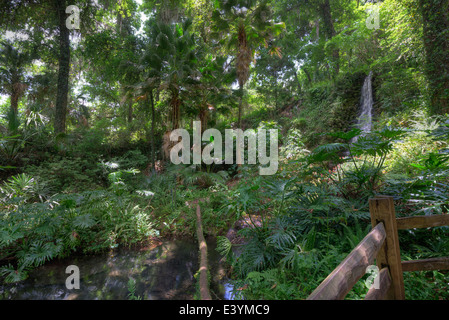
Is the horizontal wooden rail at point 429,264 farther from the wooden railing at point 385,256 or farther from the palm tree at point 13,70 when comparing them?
the palm tree at point 13,70

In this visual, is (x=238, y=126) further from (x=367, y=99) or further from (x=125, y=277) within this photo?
(x=125, y=277)

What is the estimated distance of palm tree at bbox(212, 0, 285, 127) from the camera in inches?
320

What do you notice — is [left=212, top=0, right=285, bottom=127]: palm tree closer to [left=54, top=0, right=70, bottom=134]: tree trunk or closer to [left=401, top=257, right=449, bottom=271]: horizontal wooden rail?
[left=54, top=0, right=70, bottom=134]: tree trunk

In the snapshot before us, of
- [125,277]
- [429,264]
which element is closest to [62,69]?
[125,277]

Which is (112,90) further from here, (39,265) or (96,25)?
(39,265)

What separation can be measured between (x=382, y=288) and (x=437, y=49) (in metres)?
6.76

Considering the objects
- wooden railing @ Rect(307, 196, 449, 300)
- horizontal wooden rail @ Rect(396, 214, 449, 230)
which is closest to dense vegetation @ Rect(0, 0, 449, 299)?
wooden railing @ Rect(307, 196, 449, 300)

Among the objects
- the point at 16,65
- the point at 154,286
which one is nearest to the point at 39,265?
the point at 154,286

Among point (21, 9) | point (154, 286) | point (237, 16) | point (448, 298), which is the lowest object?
point (154, 286)

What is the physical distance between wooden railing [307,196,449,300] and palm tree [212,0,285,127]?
812 centimetres

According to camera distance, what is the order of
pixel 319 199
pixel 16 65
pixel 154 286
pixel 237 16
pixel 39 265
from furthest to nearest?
pixel 16 65
pixel 237 16
pixel 39 265
pixel 154 286
pixel 319 199

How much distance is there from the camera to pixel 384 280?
5.05 feet

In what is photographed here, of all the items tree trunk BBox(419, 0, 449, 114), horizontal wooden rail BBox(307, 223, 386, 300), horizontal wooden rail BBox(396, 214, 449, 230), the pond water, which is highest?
tree trunk BBox(419, 0, 449, 114)

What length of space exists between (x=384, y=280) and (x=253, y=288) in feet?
4.66
